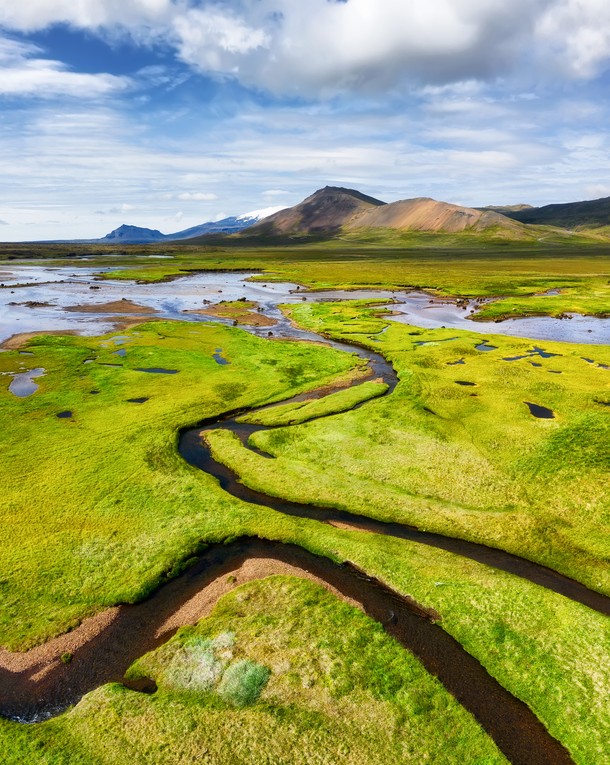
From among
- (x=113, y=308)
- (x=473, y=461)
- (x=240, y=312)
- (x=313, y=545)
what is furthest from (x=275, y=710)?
(x=113, y=308)

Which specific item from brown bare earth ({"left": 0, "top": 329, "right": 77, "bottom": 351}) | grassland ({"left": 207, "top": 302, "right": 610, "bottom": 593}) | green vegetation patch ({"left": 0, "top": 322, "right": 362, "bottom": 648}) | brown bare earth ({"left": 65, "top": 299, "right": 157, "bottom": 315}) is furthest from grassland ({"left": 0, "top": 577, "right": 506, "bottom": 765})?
brown bare earth ({"left": 65, "top": 299, "right": 157, "bottom": 315})

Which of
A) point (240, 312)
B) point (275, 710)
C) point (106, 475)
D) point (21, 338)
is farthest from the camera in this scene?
point (240, 312)

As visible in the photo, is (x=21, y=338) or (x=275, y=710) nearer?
(x=275, y=710)

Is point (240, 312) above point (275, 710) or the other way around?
the other way around

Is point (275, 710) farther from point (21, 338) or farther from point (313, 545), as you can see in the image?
point (21, 338)

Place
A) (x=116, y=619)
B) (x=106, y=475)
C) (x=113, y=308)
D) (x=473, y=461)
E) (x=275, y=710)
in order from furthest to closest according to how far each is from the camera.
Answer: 1. (x=113, y=308)
2. (x=473, y=461)
3. (x=106, y=475)
4. (x=116, y=619)
5. (x=275, y=710)

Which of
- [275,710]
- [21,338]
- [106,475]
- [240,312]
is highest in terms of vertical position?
[21,338]

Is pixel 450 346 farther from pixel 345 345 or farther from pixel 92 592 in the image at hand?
pixel 92 592

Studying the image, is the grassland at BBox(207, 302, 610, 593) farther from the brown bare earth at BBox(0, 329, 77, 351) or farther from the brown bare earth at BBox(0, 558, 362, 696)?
the brown bare earth at BBox(0, 329, 77, 351)
